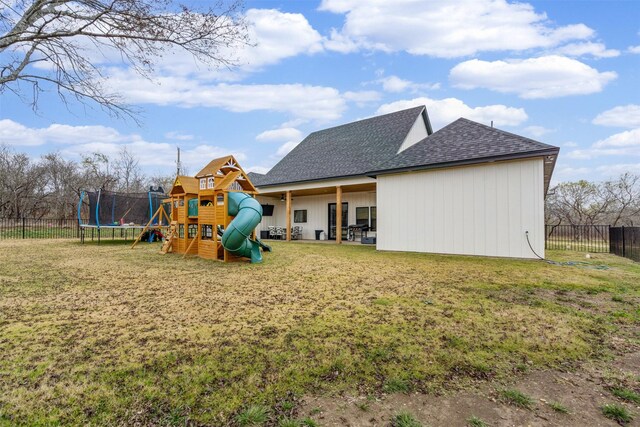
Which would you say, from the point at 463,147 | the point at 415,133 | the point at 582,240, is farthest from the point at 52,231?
the point at 582,240

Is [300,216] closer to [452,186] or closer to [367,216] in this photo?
[367,216]

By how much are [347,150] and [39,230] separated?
61.7ft

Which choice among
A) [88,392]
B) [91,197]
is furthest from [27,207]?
[88,392]

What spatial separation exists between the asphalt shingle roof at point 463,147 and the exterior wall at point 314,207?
4.40 meters

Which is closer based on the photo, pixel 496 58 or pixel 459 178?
pixel 459 178

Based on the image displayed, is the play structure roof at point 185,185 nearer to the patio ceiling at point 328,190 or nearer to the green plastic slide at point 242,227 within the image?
the green plastic slide at point 242,227

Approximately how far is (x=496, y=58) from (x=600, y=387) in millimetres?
13257

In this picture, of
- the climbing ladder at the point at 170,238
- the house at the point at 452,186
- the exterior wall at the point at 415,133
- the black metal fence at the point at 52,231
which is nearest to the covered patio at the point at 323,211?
the house at the point at 452,186

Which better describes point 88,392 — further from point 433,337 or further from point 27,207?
point 27,207

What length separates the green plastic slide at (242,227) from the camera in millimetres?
Answer: 7625

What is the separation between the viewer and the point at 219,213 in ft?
28.7

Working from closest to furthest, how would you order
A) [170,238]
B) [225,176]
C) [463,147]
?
[225,176] → [463,147] → [170,238]

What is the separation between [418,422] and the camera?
1814mm

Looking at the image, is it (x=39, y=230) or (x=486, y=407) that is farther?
(x=39, y=230)
